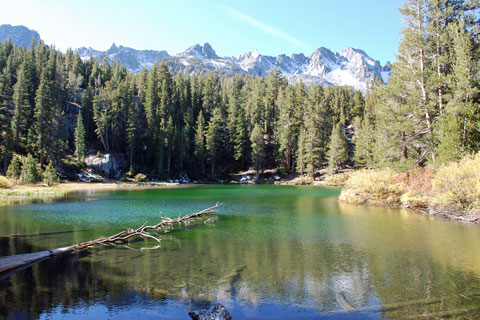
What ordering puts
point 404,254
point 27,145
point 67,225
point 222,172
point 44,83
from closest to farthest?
point 404,254
point 67,225
point 27,145
point 44,83
point 222,172

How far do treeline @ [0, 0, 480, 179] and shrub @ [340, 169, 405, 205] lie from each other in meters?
1.86

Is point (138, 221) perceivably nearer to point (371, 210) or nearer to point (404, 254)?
point (404, 254)

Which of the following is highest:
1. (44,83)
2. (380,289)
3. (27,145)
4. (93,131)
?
(44,83)

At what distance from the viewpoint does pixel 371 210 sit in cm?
2633

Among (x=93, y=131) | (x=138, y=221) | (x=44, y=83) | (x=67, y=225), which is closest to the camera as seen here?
(x=67, y=225)

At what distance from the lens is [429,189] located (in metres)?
24.9

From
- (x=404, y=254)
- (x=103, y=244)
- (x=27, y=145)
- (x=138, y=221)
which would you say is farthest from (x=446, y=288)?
(x=27, y=145)

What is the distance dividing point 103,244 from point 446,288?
44.5 ft

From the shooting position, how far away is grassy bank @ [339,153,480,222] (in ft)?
65.0

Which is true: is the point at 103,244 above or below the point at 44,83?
below

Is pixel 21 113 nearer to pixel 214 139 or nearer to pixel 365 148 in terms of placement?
pixel 214 139

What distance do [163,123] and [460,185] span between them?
61862mm

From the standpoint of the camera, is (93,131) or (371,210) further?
(93,131)

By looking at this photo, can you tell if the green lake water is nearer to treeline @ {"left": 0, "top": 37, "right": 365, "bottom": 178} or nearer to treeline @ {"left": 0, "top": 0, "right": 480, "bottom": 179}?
treeline @ {"left": 0, "top": 0, "right": 480, "bottom": 179}
